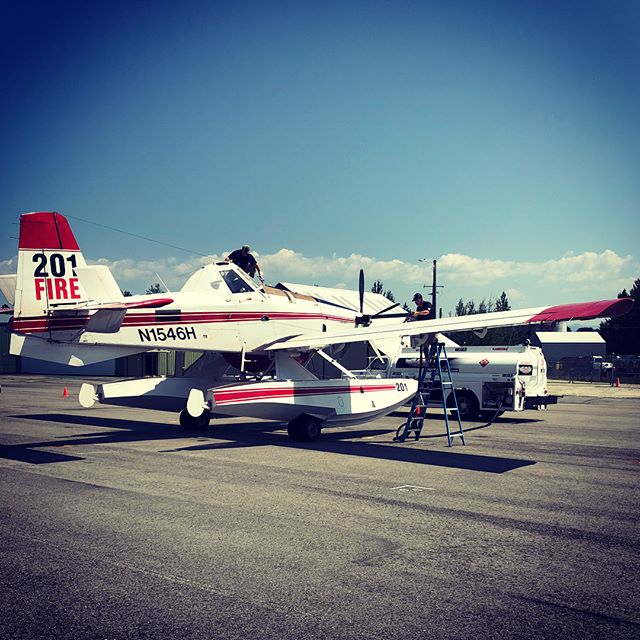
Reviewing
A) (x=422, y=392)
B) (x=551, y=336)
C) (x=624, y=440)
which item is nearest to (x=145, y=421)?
(x=422, y=392)

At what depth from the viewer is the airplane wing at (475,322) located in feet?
39.0

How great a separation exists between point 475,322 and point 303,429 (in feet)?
14.2

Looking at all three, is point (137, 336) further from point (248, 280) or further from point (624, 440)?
point (624, 440)

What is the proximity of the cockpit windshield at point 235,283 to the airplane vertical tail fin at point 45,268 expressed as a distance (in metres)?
3.33

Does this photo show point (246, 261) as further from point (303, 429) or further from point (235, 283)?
point (303, 429)

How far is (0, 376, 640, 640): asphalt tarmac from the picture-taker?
451 cm

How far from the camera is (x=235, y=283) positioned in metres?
15.5

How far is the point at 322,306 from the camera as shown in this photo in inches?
666

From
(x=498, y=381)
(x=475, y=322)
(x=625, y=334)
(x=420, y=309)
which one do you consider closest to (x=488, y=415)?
(x=498, y=381)

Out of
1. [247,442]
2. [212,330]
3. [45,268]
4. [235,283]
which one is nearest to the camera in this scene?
[45,268]

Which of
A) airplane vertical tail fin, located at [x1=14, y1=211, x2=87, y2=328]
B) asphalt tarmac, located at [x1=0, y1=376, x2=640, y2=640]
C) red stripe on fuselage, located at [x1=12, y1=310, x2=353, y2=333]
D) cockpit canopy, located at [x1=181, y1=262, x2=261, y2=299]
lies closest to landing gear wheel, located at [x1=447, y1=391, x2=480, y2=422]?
red stripe on fuselage, located at [x1=12, y1=310, x2=353, y2=333]

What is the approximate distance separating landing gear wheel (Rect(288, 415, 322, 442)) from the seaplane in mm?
22

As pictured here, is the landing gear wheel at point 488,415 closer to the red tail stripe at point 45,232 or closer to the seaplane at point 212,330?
the seaplane at point 212,330

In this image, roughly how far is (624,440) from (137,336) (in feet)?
36.8
